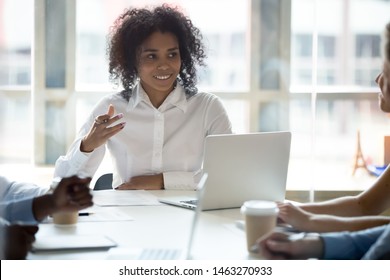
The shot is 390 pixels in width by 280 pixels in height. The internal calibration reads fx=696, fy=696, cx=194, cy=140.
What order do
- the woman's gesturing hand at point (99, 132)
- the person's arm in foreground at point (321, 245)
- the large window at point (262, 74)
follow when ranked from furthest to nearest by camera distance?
the large window at point (262, 74), the woman's gesturing hand at point (99, 132), the person's arm in foreground at point (321, 245)

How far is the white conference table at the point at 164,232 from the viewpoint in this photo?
63.1 inches

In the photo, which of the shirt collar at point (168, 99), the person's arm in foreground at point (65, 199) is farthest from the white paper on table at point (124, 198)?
the shirt collar at point (168, 99)

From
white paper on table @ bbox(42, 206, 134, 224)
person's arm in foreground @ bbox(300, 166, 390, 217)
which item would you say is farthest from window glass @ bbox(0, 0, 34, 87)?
person's arm in foreground @ bbox(300, 166, 390, 217)

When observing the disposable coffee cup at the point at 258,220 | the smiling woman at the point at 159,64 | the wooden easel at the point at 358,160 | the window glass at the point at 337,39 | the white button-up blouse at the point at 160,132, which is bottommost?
the wooden easel at the point at 358,160

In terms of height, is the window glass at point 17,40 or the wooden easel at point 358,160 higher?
the window glass at point 17,40

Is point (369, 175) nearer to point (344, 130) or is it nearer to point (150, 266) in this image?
point (344, 130)

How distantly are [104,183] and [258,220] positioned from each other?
1.04m

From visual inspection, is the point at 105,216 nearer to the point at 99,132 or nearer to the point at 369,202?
the point at 99,132

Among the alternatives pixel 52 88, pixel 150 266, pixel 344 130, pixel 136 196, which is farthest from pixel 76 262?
pixel 344 130

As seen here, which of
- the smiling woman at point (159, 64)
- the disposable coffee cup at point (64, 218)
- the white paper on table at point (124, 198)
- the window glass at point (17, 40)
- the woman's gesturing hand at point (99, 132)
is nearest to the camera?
the disposable coffee cup at point (64, 218)

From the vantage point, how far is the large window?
13.3ft

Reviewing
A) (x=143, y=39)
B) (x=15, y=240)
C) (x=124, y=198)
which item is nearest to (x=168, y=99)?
(x=143, y=39)

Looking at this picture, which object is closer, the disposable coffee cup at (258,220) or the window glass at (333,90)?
the disposable coffee cup at (258,220)

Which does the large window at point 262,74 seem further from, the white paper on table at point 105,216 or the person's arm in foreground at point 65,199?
the person's arm in foreground at point 65,199
